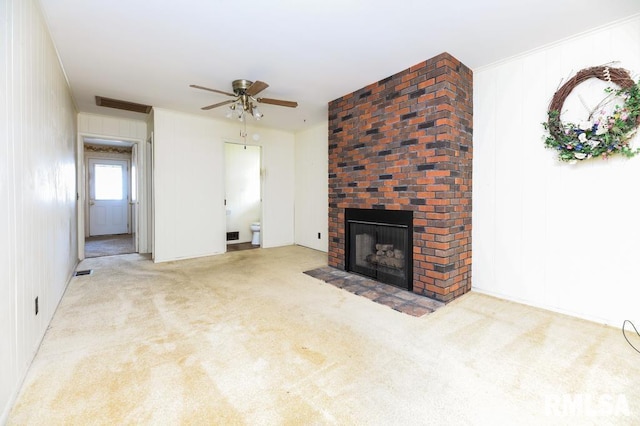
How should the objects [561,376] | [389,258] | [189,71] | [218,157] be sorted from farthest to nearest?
[218,157] → [389,258] → [189,71] → [561,376]

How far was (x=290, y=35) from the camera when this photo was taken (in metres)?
2.47

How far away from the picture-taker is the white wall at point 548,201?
7.49 ft

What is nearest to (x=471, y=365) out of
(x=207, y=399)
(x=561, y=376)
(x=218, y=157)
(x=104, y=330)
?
(x=561, y=376)

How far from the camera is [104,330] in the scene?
88.5 inches

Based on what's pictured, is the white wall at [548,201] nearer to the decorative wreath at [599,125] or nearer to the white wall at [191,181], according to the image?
the decorative wreath at [599,125]


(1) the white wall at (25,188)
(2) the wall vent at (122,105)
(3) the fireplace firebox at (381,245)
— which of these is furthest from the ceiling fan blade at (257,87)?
(2) the wall vent at (122,105)

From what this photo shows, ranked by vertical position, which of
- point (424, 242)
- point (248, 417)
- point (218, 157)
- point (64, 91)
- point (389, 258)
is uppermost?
point (64, 91)

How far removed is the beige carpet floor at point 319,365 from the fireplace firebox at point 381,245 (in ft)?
2.03

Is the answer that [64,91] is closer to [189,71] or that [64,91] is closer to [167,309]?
[189,71]

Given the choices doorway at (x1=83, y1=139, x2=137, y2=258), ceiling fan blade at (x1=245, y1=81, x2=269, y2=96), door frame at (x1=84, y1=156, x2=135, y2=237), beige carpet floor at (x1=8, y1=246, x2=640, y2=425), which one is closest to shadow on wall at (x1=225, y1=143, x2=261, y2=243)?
doorway at (x1=83, y1=139, x2=137, y2=258)

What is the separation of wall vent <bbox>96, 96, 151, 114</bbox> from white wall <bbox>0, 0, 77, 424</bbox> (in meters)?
1.31

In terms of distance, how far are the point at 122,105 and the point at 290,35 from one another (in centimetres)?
321

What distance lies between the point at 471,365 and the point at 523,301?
4.79 ft

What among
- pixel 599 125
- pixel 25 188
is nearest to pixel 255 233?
pixel 25 188
